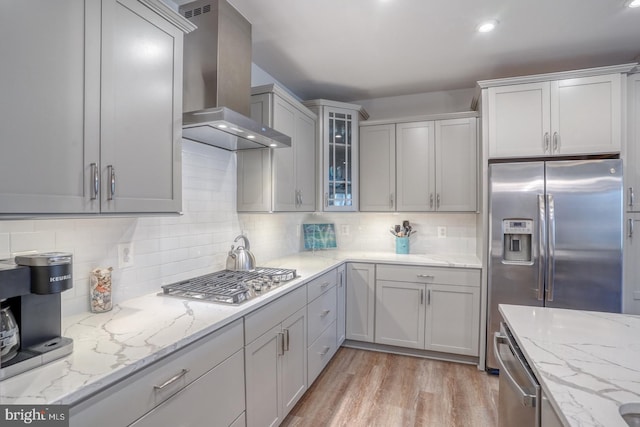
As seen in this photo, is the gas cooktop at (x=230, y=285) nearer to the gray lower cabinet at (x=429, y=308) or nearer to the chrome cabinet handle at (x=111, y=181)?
the chrome cabinet handle at (x=111, y=181)

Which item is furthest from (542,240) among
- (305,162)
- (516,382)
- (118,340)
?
(118,340)

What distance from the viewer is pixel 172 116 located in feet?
4.94

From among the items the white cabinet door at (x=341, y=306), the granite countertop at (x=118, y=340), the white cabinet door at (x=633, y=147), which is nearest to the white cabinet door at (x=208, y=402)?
the granite countertop at (x=118, y=340)

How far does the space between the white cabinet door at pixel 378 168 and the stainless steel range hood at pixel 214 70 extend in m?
1.65

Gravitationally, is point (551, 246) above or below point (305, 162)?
below

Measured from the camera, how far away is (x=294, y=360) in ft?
6.84

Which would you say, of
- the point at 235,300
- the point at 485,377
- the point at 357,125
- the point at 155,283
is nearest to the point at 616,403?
the point at 235,300

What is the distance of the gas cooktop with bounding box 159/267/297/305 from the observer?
5.41 feet

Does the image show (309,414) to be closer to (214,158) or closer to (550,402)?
(550,402)

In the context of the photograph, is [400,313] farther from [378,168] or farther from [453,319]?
[378,168]

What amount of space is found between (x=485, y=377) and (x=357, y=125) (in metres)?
2.61

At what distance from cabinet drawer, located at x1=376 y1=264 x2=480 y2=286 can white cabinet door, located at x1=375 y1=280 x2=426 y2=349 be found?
0.18 ft

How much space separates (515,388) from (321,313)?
1.59 m

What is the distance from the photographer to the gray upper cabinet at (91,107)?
3.14ft
